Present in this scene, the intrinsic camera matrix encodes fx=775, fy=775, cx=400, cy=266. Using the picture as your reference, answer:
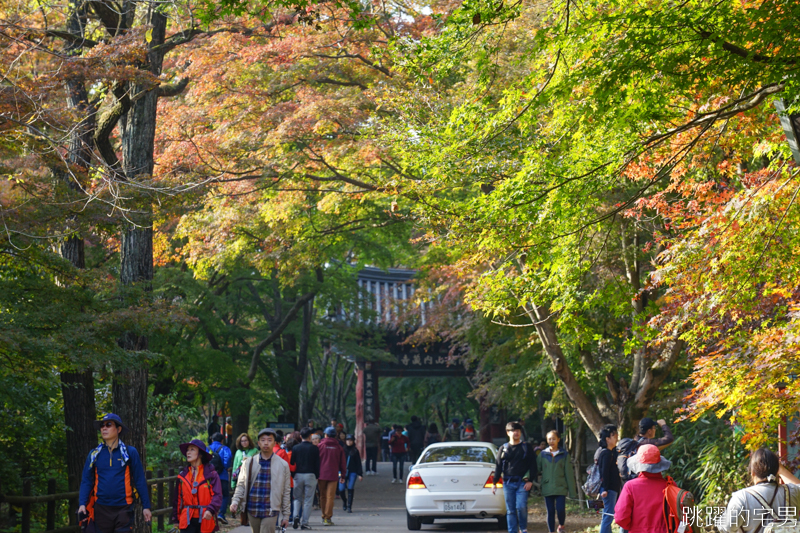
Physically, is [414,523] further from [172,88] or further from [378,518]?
[172,88]

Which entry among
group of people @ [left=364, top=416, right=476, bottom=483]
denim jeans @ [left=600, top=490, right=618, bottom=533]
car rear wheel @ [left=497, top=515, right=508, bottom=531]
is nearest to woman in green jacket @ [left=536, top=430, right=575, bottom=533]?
denim jeans @ [left=600, top=490, right=618, bottom=533]

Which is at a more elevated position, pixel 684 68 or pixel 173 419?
pixel 684 68

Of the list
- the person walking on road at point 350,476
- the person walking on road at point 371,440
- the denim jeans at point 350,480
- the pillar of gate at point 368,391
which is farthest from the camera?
the pillar of gate at point 368,391

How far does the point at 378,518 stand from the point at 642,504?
1100 centimetres

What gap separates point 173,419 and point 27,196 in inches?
377

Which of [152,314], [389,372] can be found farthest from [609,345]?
[389,372]

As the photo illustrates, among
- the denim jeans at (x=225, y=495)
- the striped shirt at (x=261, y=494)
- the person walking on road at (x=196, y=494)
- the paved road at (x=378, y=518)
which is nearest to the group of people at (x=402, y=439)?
the paved road at (x=378, y=518)

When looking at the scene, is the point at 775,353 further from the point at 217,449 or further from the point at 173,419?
the point at 173,419

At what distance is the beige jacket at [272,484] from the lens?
823 cm

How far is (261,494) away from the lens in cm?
820

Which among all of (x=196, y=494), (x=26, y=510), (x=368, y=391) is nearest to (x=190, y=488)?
(x=196, y=494)

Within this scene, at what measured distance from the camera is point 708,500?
12.3 meters

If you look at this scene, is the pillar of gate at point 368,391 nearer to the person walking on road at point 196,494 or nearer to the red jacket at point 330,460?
the red jacket at point 330,460

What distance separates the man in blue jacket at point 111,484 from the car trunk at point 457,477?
21.0ft
